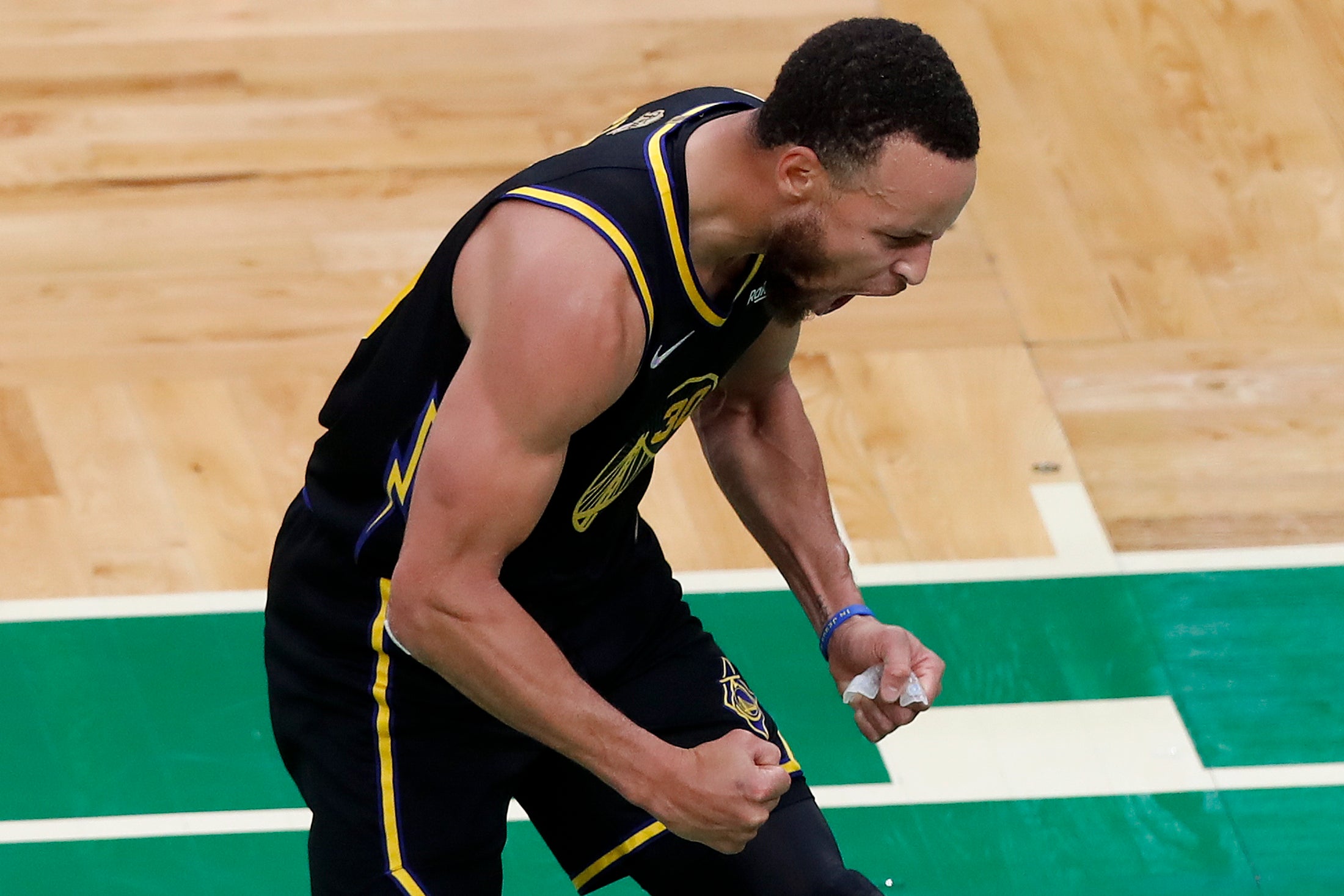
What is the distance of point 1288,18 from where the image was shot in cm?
579

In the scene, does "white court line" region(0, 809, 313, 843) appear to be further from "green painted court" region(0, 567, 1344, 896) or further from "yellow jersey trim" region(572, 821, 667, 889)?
"yellow jersey trim" region(572, 821, 667, 889)

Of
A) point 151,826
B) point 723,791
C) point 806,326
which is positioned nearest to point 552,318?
point 723,791

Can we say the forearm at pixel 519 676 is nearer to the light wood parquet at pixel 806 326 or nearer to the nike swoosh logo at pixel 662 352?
the nike swoosh logo at pixel 662 352

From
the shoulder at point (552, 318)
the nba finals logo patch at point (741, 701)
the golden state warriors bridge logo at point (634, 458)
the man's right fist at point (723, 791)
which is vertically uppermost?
the shoulder at point (552, 318)

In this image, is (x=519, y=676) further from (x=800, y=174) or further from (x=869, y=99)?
(x=869, y=99)

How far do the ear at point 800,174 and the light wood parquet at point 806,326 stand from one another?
189 cm

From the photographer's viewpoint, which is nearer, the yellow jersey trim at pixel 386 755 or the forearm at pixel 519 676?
the forearm at pixel 519 676

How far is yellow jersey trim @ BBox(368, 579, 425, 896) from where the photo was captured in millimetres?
2438

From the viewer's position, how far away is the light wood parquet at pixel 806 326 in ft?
13.4

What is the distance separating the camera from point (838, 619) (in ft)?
8.45

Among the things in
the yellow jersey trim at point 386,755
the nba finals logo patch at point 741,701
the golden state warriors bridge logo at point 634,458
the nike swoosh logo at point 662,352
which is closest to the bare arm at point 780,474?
the nba finals logo patch at point 741,701

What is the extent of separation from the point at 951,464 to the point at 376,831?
2078mm

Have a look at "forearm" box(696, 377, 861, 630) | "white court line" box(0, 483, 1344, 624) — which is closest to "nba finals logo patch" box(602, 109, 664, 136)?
"forearm" box(696, 377, 861, 630)

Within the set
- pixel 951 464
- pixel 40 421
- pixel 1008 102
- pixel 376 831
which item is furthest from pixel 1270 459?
pixel 40 421
